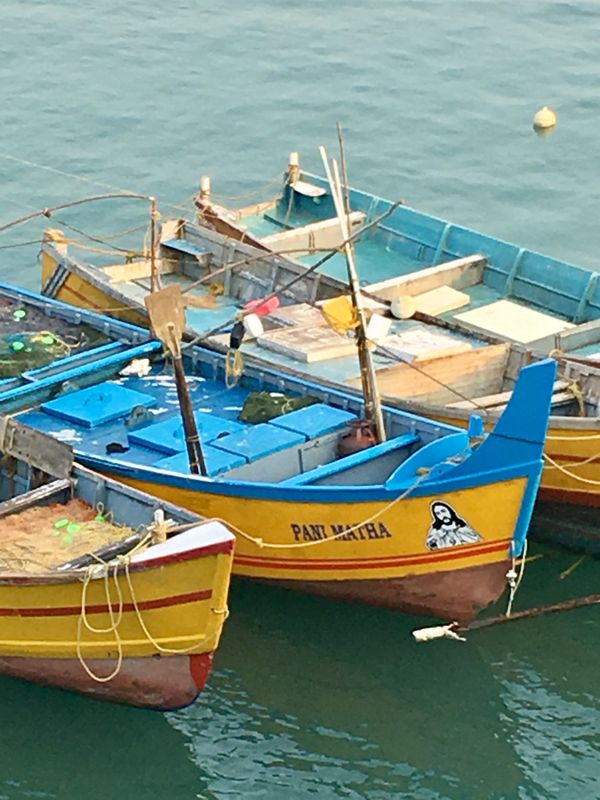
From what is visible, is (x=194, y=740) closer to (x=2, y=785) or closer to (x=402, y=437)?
(x=2, y=785)

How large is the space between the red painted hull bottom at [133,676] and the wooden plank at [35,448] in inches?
102

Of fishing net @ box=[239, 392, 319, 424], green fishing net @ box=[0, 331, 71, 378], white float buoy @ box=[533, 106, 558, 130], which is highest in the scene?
white float buoy @ box=[533, 106, 558, 130]

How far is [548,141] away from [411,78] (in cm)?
507

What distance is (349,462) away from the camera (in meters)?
21.9

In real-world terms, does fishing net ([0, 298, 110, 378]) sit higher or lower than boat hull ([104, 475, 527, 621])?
higher

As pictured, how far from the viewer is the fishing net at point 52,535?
19.8m

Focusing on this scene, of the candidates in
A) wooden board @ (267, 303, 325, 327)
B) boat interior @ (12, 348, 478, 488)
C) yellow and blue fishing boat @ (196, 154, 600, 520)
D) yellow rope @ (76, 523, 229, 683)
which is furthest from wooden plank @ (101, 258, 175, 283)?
yellow rope @ (76, 523, 229, 683)

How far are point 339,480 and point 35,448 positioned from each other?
3991 mm

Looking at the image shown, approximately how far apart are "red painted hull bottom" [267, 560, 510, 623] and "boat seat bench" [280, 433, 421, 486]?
1.35 m

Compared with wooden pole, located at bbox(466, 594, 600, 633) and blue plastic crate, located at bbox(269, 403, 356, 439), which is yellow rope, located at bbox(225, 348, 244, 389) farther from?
wooden pole, located at bbox(466, 594, 600, 633)

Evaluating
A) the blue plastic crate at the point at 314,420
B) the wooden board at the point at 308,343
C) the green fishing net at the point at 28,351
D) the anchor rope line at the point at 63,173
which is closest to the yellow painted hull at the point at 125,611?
the blue plastic crate at the point at 314,420

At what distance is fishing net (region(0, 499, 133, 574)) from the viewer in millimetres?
19812

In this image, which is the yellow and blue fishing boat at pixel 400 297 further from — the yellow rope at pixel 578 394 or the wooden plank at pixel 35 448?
the wooden plank at pixel 35 448

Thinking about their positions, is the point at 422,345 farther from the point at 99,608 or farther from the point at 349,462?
the point at 99,608
